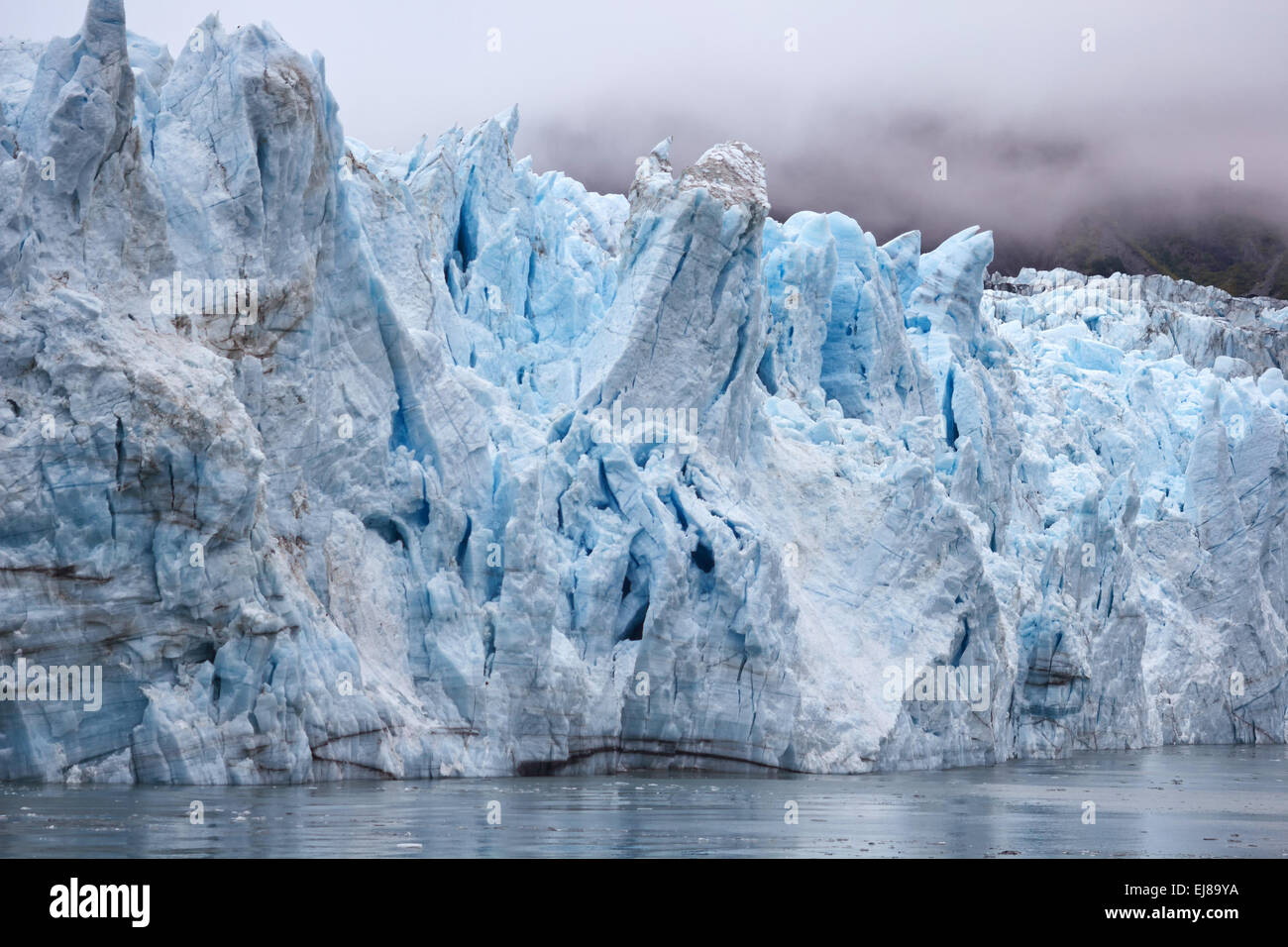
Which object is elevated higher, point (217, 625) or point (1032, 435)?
point (1032, 435)

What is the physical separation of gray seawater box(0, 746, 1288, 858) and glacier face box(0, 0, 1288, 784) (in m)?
0.94

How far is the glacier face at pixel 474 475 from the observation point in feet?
52.2

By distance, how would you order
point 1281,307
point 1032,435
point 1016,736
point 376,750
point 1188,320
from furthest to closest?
1. point 1281,307
2. point 1188,320
3. point 1032,435
4. point 1016,736
5. point 376,750

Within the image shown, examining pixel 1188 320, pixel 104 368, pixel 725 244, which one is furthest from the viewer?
pixel 1188 320

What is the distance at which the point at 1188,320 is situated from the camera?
4838 centimetres

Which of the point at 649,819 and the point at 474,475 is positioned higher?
the point at 474,475

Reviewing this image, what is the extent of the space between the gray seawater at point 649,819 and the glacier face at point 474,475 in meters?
0.94

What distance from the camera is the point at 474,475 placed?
2038 centimetres

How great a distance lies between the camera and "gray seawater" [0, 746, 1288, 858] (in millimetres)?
11617

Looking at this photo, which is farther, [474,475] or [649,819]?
[474,475]

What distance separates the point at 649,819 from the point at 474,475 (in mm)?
6985

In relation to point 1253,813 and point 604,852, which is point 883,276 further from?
point 604,852

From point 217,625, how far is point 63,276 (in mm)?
4079
